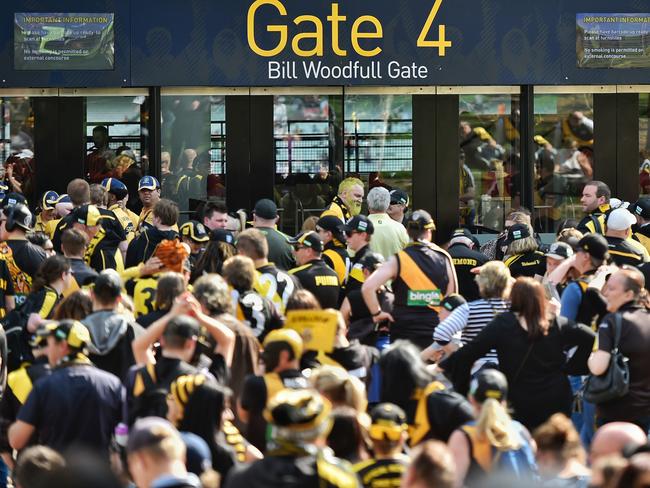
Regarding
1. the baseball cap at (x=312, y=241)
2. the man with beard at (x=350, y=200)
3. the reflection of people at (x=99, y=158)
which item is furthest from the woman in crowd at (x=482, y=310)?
the reflection of people at (x=99, y=158)

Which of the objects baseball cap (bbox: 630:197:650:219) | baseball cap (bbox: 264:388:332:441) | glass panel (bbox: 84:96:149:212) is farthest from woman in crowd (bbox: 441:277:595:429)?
glass panel (bbox: 84:96:149:212)

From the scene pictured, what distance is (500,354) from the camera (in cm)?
817

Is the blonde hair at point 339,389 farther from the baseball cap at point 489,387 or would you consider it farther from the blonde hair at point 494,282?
the blonde hair at point 494,282

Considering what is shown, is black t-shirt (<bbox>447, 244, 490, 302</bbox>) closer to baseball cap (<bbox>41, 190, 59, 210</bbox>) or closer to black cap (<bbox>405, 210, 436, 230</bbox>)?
black cap (<bbox>405, 210, 436, 230</bbox>)

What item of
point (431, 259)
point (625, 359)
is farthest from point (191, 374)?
point (431, 259)

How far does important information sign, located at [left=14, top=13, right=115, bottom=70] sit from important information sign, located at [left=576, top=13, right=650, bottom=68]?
529 centimetres

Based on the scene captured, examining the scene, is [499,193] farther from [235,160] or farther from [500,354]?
[500,354]

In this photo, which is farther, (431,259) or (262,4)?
(262,4)

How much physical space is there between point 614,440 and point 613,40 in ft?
34.6

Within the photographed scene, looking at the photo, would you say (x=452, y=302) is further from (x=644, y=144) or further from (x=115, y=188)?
(x=644, y=144)

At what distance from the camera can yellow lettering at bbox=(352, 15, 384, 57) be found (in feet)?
51.0

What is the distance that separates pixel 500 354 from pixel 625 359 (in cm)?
74

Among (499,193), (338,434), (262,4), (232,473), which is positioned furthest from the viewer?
(499,193)

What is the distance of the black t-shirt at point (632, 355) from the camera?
26.8 feet
